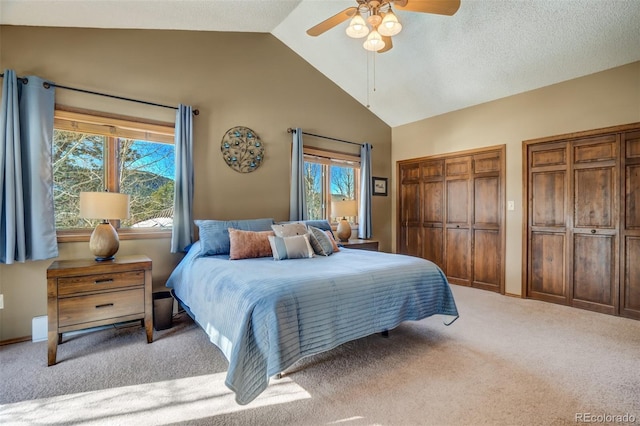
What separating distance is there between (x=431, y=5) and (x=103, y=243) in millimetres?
3178

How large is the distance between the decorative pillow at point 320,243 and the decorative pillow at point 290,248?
0.16 meters

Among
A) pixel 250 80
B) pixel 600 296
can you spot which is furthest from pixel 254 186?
pixel 600 296

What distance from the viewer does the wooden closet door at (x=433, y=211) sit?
4.81 meters

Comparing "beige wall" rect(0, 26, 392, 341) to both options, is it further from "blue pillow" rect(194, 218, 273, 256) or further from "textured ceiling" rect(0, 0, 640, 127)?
"blue pillow" rect(194, 218, 273, 256)

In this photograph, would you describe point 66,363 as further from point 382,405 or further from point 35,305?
point 382,405

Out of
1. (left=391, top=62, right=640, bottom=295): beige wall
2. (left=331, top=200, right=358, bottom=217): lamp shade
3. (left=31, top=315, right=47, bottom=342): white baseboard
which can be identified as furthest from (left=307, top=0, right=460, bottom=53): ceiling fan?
(left=31, top=315, right=47, bottom=342): white baseboard

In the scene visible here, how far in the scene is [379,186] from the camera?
529 centimetres

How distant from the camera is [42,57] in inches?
104

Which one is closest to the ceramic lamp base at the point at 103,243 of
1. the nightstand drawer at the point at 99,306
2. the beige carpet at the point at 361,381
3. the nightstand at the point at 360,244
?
the nightstand drawer at the point at 99,306

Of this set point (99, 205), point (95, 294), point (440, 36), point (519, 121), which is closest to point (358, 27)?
point (440, 36)

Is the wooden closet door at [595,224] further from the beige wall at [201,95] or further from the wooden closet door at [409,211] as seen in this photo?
the beige wall at [201,95]

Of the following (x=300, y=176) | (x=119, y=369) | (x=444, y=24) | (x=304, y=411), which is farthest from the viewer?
(x=300, y=176)

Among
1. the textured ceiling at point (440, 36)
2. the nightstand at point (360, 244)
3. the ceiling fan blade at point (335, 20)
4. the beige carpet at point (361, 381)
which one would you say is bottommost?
the beige carpet at point (361, 381)

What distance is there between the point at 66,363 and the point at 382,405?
223cm
